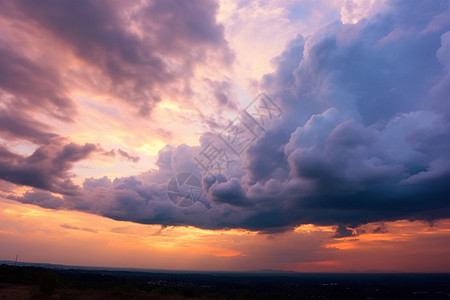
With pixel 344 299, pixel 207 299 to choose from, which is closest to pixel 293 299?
pixel 344 299

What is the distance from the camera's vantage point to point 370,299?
12712 cm

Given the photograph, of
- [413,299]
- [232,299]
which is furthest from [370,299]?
[232,299]

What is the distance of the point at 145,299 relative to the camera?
55.4 metres

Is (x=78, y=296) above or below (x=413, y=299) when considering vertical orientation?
above

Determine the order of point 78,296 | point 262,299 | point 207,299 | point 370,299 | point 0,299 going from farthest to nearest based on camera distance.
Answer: point 370,299 → point 262,299 → point 207,299 → point 78,296 → point 0,299

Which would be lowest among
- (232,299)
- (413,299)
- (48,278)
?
(413,299)

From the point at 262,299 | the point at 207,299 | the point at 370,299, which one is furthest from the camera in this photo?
the point at 370,299

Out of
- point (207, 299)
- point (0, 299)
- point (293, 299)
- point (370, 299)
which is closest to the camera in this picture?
point (0, 299)

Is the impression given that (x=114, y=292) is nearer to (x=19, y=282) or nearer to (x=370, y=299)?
(x=19, y=282)

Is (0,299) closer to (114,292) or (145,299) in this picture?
(114,292)

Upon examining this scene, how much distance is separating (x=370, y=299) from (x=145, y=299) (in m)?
113

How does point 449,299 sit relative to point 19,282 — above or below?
below

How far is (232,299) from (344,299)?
8894cm

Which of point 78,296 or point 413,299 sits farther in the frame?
point 413,299
